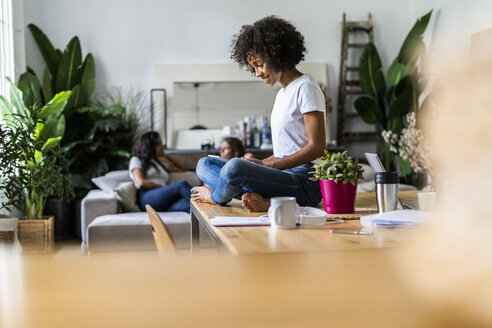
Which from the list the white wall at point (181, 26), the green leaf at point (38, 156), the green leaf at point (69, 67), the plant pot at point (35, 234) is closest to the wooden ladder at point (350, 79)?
the white wall at point (181, 26)

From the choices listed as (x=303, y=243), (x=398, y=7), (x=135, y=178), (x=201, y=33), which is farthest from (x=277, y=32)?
(x=398, y=7)

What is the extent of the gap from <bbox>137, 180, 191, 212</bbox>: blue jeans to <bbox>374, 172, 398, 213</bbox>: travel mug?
9.82 feet

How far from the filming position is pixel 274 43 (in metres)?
2.42

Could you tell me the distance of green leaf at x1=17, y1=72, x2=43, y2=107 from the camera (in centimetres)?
558

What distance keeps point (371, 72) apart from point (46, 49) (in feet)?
11.4

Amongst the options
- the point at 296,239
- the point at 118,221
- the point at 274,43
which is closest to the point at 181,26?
the point at 118,221

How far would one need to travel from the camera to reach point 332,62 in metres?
6.96

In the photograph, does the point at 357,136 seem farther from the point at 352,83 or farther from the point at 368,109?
the point at 352,83

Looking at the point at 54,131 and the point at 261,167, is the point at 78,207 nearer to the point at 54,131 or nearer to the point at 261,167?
the point at 54,131

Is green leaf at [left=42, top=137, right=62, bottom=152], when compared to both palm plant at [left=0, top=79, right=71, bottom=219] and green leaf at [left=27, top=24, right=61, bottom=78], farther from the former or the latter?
green leaf at [left=27, top=24, right=61, bottom=78]

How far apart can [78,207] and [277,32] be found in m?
3.82

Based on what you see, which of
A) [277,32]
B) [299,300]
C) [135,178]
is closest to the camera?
[299,300]

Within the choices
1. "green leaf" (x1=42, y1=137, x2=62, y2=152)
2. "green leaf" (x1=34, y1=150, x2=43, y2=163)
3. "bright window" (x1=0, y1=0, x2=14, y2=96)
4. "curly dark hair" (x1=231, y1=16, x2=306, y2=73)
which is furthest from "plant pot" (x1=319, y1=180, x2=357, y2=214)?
"bright window" (x1=0, y1=0, x2=14, y2=96)

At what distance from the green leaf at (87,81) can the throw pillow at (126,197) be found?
163 cm
